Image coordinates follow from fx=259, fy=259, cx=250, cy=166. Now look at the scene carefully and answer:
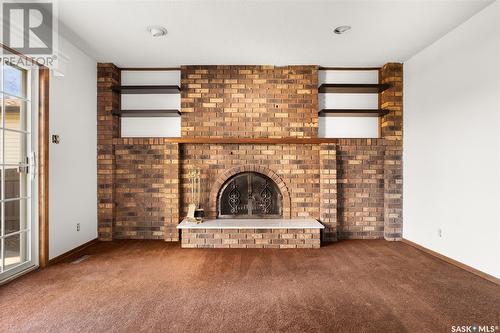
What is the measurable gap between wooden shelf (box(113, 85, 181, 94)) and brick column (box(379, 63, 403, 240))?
3.19m

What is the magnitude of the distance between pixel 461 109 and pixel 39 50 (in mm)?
4672

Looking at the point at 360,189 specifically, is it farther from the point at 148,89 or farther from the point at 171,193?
the point at 148,89

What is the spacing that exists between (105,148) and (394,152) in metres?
4.36

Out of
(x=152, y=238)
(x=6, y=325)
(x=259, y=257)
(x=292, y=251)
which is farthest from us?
(x=152, y=238)

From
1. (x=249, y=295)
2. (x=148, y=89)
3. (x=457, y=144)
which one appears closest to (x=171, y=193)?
(x=148, y=89)

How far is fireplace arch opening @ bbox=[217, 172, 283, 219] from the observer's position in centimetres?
399

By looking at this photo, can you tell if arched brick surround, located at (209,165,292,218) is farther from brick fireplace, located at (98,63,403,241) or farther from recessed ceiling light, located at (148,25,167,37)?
recessed ceiling light, located at (148,25,167,37)

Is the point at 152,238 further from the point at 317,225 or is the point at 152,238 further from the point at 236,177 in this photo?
the point at 317,225

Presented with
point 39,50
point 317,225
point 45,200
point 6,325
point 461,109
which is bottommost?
point 6,325

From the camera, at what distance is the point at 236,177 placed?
398 cm

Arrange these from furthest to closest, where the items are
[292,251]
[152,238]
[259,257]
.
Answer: [152,238]
[292,251]
[259,257]

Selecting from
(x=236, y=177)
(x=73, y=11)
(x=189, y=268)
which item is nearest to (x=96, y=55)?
(x=73, y=11)

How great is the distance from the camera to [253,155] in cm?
396

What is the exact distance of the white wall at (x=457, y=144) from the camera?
2523 millimetres
